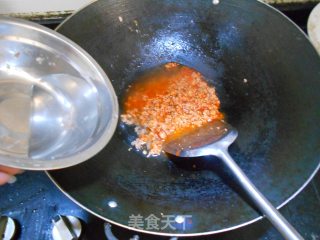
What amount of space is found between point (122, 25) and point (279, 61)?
41 centimetres

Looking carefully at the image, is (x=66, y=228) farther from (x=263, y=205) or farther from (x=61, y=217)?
(x=263, y=205)

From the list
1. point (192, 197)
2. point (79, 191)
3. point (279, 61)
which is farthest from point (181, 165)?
point (279, 61)

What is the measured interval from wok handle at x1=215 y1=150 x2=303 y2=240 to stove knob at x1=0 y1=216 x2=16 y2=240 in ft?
1.60

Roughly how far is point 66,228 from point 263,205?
426 mm

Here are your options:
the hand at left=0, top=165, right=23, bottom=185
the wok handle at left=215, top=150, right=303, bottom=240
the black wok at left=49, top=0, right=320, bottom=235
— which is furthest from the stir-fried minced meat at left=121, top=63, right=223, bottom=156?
the hand at left=0, top=165, right=23, bottom=185

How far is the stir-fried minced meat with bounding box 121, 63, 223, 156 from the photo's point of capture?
880mm

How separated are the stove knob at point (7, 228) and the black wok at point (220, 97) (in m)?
0.19

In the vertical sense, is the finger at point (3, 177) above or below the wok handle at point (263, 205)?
below

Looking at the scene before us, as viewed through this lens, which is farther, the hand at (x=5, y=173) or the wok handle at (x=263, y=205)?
the hand at (x=5, y=173)

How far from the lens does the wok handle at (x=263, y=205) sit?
65 centimetres

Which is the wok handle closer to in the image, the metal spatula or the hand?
the metal spatula

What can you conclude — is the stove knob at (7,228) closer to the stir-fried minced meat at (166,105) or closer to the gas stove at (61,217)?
the gas stove at (61,217)

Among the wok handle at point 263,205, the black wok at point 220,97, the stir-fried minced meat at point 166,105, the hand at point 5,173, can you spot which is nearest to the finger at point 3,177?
the hand at point 5,173

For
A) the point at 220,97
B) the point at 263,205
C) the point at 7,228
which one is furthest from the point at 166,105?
the point at 7,228
